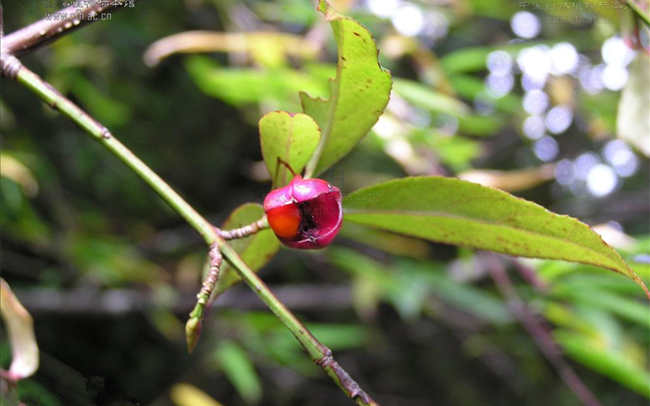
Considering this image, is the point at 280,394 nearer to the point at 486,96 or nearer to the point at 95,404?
the point at 486,96

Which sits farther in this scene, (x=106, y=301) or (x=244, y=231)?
(x=106, y=301)

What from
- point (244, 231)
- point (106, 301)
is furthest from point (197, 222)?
point (106, 301)

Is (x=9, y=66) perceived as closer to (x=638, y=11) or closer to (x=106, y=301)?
(x=638, y=11)

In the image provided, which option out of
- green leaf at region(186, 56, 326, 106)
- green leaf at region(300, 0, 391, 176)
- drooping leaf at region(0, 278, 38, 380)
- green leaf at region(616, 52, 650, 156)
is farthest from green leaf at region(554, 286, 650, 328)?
drooping leaf at region(0, 278, 38, 380)

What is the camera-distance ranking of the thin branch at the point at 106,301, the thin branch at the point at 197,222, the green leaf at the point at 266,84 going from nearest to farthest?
the thin branch at the point at 197,222, the green leaf at the point at 266,84, the thin branch at the point at 106,301

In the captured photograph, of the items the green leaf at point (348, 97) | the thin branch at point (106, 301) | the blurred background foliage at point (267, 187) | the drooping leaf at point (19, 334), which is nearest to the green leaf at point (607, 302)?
the blurred background foliage at point (267, 187)

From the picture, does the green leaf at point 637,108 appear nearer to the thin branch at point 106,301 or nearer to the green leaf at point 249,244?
the green leaf at point 249,244
